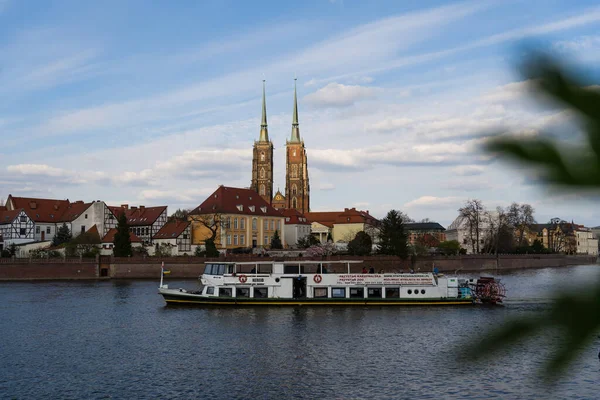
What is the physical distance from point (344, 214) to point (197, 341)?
336 feet

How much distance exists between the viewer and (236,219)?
102 meters

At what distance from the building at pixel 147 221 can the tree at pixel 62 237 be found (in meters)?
8.67

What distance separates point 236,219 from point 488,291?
60.1m

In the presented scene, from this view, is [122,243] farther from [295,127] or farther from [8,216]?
[295,127]

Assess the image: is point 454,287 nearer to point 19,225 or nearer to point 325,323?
point 325,323

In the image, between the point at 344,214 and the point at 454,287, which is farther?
the point at 344,214

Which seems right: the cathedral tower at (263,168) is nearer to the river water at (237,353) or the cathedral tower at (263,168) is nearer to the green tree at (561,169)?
the river water at (237,353)

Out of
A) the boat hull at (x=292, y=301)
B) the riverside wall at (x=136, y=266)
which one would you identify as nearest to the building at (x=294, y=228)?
the riverside wall at (x=136, y=266)

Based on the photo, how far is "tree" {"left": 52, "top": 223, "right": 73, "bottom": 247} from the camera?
8962 cm

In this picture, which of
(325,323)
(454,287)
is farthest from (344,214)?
(325,323)

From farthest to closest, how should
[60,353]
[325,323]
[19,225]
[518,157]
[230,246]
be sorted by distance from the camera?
[230,246] → [19,225] → [325,323] → [60,353] → [518,157]

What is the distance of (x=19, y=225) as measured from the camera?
9194 cm

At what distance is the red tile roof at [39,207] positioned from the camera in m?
95.1

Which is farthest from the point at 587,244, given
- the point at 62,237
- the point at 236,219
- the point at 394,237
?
the point at 62,237
